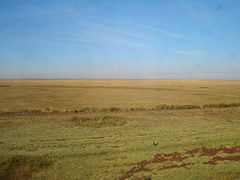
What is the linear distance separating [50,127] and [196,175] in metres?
13.0

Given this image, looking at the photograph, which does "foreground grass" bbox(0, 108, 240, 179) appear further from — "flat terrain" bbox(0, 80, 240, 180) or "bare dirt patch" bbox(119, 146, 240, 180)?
"bare dirt patch" bbox(119, 146, 240, 180)

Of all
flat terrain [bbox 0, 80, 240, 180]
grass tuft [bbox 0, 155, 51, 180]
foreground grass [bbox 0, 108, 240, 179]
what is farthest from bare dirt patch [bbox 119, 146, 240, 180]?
grass tuft [bbox 0, 155, 51, 180]

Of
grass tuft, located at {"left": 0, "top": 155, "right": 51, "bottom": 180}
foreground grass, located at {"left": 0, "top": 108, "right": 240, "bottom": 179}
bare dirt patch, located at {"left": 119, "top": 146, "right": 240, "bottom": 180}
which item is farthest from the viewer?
bare dirt patch, located at {"left": 119, "top": 146, "right": 240, "bottom": 180}

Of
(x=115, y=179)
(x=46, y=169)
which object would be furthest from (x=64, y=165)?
(x=115, y=179)

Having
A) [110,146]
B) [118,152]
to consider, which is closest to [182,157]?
[118,152]

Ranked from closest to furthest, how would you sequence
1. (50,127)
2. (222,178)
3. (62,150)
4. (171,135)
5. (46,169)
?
(222,178) → (46,169) → (62,150) → (171,135) → (50,127)

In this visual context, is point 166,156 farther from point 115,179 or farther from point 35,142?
point 35,142

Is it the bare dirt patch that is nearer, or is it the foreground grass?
the foreground grass

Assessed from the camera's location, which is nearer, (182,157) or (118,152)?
(182,157)

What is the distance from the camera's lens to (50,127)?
18953mm

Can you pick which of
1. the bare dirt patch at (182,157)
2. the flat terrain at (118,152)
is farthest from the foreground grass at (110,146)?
the bare dirt patch at (182,157)

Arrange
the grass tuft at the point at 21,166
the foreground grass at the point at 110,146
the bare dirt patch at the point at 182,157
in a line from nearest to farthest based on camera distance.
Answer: the grass tuft at the point at 21,166 → the foreground grass at the point at 110,146 → the bare dirt patch at the point at 182,157

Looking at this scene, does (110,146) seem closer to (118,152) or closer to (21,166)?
(118,152)

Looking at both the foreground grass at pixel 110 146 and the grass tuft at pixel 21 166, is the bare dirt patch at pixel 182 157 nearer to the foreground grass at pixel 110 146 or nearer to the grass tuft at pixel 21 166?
the foreground grass at pixel 110 146
